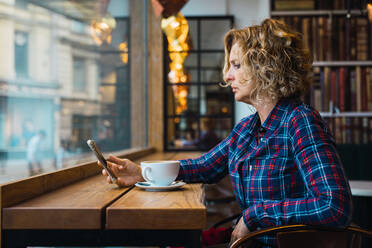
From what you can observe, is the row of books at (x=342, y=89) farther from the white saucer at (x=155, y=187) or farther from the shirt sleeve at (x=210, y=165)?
Answer: the white saucer at (x=155, y=187)

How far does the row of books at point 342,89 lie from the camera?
3.50 m


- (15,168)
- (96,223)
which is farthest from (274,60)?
(15,168)

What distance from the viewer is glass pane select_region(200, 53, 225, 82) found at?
4.06 m

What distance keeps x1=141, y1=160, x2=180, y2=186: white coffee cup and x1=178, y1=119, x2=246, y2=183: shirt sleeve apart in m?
0.25

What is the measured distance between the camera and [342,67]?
140 inches

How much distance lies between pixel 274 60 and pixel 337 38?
2.56 m

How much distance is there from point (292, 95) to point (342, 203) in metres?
0.47

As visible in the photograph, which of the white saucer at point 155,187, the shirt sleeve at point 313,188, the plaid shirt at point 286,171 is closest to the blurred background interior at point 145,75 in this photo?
→ the white saucer at point 155,187

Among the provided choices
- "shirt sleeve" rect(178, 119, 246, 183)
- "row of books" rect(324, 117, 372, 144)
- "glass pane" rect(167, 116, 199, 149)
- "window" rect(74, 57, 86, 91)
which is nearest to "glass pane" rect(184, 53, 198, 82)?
"glass pane" rect(167, 116, 199, 149)

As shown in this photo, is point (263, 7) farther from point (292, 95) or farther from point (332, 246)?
point (332, 246)

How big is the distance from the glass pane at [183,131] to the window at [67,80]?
406mm

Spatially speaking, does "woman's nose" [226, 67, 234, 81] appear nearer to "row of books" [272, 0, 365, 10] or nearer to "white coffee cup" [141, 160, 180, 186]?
"white coffee cup" [141, 160, 180, 186]

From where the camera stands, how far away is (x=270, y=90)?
4.43 ft

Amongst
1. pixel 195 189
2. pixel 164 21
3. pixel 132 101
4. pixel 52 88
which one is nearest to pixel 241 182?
pixel 195 189
